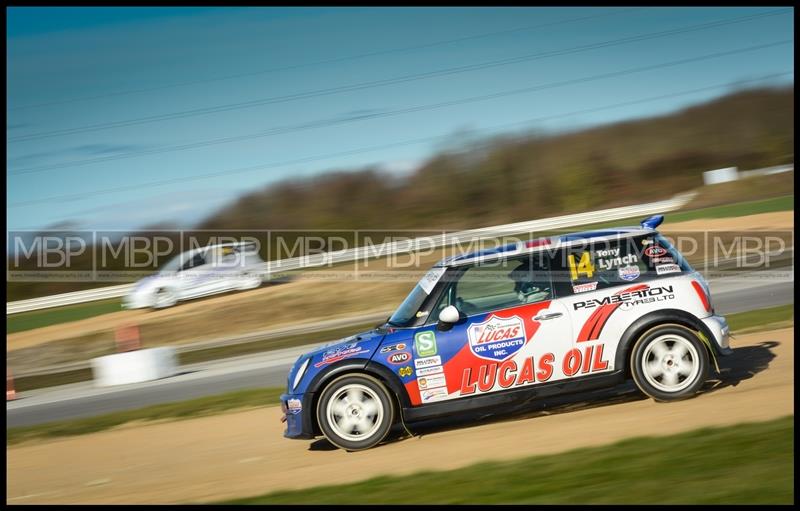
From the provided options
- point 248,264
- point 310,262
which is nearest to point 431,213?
point 310,262

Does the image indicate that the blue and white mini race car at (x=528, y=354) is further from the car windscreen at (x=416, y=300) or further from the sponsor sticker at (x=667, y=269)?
the car windscreen at (x=416, y=300)

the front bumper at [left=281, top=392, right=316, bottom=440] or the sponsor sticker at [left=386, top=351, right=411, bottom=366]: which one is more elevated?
the sponsor sticker at [left=386, top=351, right=411, bottom=366]

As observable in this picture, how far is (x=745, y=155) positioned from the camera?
38406 mm

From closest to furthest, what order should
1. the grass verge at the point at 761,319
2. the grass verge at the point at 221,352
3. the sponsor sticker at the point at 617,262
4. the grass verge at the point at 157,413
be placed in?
the sponsor sticker at the point at 617,262 → the grass verge at the point at 157,413 → the grass verge at the point at 761,319 → the grass verge at the point at 221,352

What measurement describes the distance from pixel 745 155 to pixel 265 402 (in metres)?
34.0

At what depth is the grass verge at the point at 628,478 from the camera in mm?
4992

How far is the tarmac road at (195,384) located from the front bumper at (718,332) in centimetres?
719

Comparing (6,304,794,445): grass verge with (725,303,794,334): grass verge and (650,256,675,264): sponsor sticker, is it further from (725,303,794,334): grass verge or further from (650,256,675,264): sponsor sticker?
(650,256,675,264): sponsor sticker

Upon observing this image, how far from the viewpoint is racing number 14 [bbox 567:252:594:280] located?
24.9ft

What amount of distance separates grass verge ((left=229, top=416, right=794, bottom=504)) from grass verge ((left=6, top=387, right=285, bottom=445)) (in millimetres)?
4946

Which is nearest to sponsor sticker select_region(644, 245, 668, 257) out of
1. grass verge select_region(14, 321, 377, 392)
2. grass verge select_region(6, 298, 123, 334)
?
grass verge select_region(14, 321, 377, 392)

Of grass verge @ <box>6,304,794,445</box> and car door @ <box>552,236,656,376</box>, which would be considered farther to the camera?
grass verge @ <box>6,304,794,445</box>

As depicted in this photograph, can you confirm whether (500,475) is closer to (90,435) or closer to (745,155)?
(90,435)

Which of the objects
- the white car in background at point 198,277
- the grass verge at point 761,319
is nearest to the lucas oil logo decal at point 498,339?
the grass verge at point 761,319
